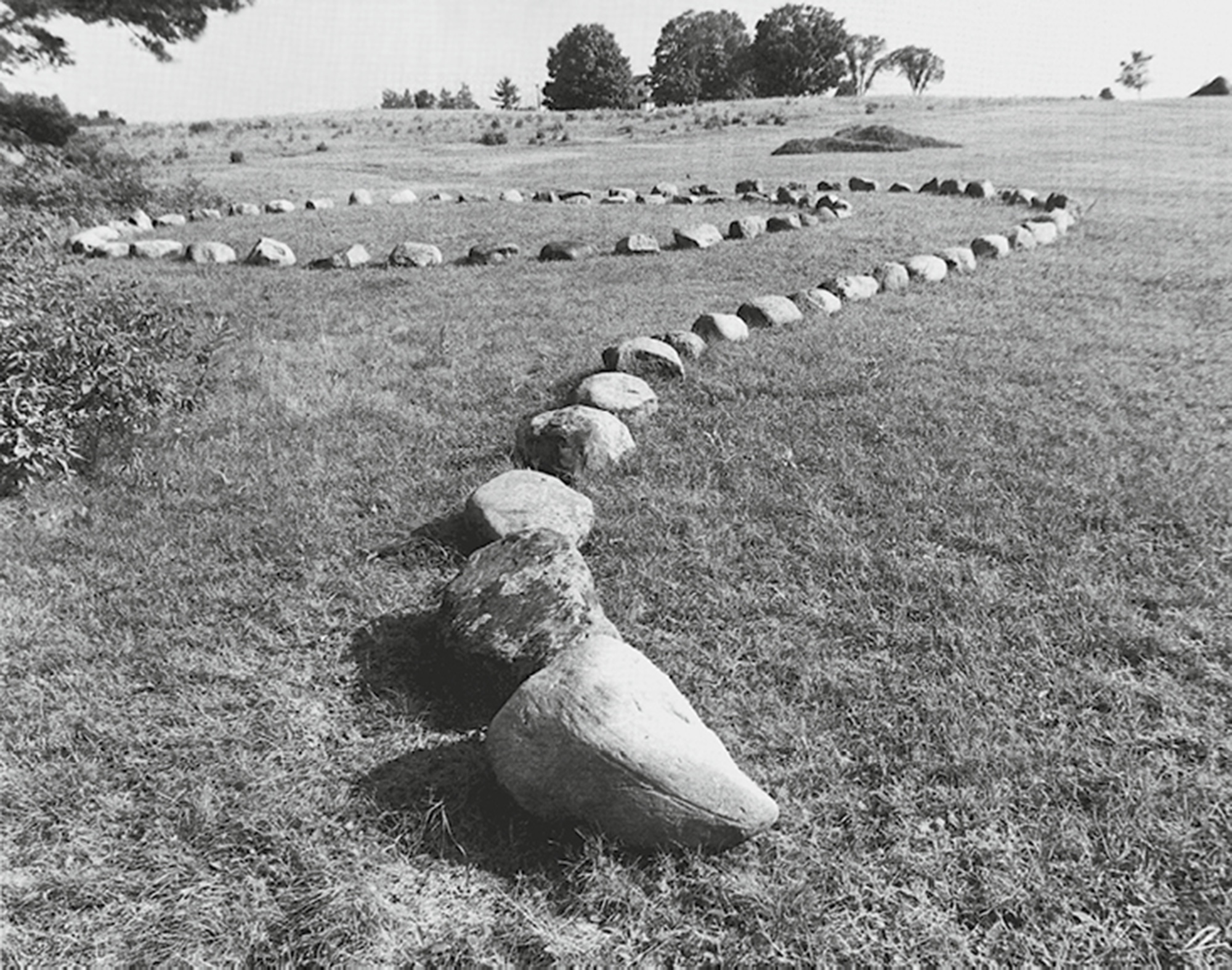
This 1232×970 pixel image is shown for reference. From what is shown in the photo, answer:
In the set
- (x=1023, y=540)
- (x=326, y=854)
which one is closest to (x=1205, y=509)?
(x=1023, y=540)

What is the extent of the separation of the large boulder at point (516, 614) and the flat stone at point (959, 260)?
6559 millimetres

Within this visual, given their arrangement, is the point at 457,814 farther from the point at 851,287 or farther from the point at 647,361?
the point at 851,287

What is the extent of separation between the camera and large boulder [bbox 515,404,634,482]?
3.97 m

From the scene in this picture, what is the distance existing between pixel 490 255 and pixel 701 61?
186 ft

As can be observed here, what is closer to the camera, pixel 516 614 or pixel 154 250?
pixel 516 614

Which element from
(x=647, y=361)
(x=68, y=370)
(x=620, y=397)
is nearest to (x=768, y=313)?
(x=647, y=361)

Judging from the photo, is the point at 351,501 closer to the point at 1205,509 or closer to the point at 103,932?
the point at 103,932

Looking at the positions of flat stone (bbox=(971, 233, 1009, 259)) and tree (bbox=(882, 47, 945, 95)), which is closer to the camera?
flat stone (bbox=(971, 233, 1009, 259))

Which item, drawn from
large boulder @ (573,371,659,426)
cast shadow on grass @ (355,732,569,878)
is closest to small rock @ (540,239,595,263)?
large boulder @ (573,371,659,426)

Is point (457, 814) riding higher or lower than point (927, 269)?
lower

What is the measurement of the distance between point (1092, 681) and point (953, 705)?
473 mm

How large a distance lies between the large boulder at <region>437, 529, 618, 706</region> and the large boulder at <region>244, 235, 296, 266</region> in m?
7.60

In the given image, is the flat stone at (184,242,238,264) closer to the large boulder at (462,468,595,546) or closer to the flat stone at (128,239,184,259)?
the flat stone at (128,239,184,259)

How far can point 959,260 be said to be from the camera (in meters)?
7.93
